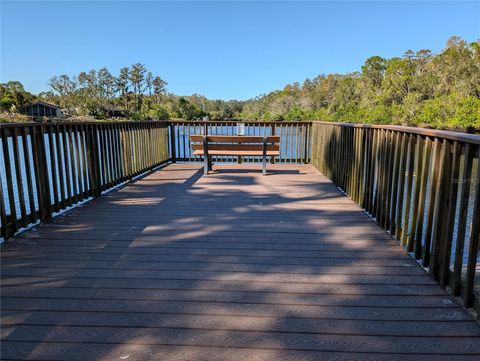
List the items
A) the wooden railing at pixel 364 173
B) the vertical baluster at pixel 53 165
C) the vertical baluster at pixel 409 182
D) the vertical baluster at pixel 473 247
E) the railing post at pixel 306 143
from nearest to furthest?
the vertical baluster at pixel 473 247 → the wooden railing at pixel 364 173 → the vertical baluster at pixel 409 182 → the vertical baluster at pixel 53 165 → the railing post at pixel 306 143

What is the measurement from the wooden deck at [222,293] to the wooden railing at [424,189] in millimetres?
140

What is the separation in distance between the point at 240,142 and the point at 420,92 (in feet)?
119

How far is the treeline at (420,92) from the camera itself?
1109 inches

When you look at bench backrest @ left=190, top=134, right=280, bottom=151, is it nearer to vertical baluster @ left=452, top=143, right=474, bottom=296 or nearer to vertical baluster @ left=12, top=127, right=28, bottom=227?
vertical baluster @ left=12, top=127, right=28, bottom=227

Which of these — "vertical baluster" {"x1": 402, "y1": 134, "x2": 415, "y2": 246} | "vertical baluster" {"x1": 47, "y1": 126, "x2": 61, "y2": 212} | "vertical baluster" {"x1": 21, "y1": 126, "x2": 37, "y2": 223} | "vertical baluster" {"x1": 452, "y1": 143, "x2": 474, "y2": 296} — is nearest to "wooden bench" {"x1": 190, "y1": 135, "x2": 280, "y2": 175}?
"vertical baluster" {"x1": 47, "y1": 126, "x2": 61, "y2": 212}

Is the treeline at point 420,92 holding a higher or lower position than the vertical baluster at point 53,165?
higher

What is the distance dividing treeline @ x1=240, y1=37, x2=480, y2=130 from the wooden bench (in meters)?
25.5

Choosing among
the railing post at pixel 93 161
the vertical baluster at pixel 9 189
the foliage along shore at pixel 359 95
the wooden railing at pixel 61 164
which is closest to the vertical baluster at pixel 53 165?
the wooden railing at pixel 61 164

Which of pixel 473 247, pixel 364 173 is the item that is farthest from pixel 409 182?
pixel 364 173

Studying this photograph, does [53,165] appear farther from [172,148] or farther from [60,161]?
[172,148]

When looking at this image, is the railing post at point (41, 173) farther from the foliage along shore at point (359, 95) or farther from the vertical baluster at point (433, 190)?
the foliage along shore at point (359, 95)

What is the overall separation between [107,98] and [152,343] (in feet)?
264

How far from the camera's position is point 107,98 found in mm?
74312

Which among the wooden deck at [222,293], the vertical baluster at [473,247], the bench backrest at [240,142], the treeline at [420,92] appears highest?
the treeline at [420,92]
